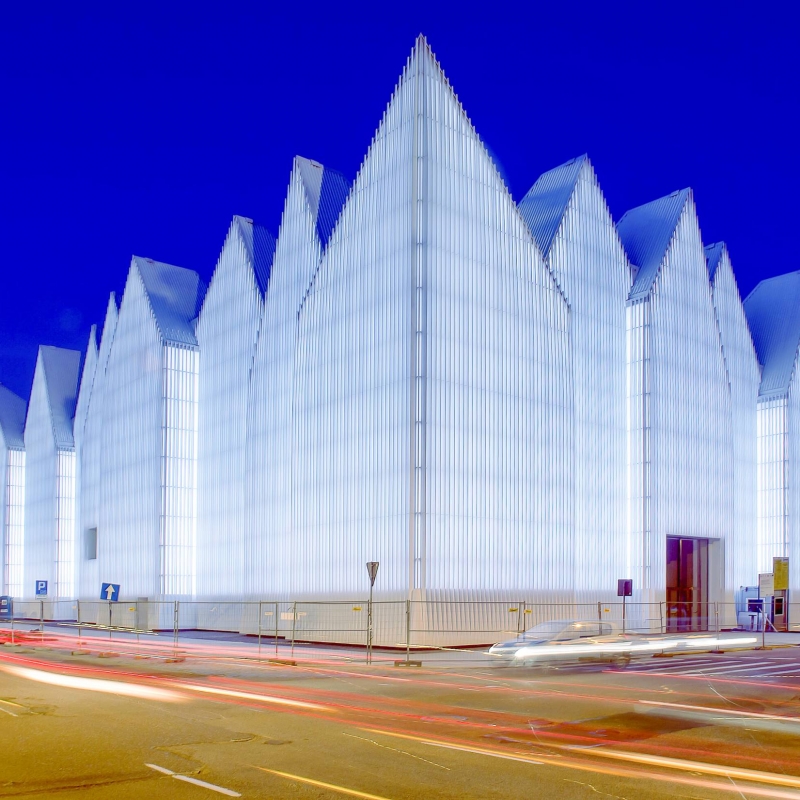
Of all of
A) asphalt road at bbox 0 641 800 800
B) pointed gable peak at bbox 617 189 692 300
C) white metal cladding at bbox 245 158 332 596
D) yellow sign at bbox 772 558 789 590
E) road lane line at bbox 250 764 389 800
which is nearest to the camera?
road lane line at bbox 250 764 389 800

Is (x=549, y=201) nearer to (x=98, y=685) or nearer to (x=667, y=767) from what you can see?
(x=98, y=685)

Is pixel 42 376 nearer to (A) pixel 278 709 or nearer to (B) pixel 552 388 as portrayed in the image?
(B) pixel 552 388

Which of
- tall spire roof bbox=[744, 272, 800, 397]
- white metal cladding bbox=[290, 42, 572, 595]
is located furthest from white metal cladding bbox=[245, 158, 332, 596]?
tall spire roof bbox=[744, 272, 800, 397]

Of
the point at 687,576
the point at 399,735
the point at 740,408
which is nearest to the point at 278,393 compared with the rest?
the point at 687,576

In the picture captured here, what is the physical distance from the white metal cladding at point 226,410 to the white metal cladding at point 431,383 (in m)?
7.47

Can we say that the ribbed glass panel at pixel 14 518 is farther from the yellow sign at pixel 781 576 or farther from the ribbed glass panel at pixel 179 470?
the yellow sign at pixel 781 576

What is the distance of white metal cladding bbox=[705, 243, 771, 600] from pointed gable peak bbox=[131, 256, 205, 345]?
2680 centimetres

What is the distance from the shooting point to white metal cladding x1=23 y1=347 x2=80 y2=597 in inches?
2566

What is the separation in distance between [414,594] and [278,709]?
18091mm

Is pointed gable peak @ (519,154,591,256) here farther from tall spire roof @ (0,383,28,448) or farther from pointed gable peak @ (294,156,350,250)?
tall spire roof @ (0,383,28,448)

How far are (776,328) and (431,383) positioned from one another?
26.5 m

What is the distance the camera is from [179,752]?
12.1m

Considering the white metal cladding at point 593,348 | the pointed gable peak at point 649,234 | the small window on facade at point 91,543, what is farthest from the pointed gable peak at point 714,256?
the small window on facade at point 91,543

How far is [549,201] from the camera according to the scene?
45281 millimetres
